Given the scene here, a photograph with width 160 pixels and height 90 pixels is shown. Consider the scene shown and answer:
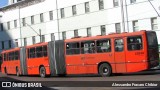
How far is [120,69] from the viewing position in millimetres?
24125

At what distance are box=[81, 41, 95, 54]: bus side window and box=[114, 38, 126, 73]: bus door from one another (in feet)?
6.04

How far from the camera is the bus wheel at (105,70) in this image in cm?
2461

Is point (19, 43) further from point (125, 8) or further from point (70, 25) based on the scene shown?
point (125, 8)

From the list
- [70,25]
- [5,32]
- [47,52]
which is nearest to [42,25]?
[70,25]

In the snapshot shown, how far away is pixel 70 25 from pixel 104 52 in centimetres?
2921

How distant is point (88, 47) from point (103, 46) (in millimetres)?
1288

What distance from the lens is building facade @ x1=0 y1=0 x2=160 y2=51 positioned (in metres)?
43.8

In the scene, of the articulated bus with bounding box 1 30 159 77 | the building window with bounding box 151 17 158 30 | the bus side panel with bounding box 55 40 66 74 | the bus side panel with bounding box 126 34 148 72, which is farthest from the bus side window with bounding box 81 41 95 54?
the building window with bounding box 151 17 158 30

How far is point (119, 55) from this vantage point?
78.8ft

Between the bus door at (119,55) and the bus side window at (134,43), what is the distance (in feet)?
1.42

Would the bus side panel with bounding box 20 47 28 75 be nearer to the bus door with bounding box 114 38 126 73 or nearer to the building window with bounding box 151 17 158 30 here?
the bus door with bounding box 114 38 126 73

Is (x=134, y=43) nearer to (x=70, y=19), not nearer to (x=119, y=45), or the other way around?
(x=119, y=45)

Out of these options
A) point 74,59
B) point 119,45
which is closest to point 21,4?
point 74,59

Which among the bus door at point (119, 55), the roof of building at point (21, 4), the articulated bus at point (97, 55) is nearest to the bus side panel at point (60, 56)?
the articulated bus at point (97, 55)
